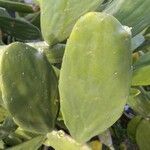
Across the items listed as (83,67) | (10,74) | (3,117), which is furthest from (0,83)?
(3,117)

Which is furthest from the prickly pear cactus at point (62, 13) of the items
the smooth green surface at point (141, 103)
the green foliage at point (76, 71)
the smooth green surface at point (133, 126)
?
the smooth green surface at point (133, 126)

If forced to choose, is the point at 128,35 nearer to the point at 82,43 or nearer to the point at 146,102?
the point at 82,43

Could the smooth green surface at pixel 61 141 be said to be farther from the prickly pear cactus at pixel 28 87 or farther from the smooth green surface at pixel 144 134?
the smooth green surface at pixel 144 134

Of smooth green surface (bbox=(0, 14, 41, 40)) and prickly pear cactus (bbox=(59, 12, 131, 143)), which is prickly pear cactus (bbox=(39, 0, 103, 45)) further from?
smooth green surface (bbox=(0, 14, 41, 40))

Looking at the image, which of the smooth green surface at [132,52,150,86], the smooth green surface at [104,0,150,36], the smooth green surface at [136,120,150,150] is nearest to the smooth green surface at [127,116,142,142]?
the smooth green surface at [136,120,150,150]

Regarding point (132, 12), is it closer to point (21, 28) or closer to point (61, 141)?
point (61, 141)

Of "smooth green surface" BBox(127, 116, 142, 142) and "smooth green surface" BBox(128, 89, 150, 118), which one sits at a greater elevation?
"smooth green surface" BBox(128, 89, 150, 118)
